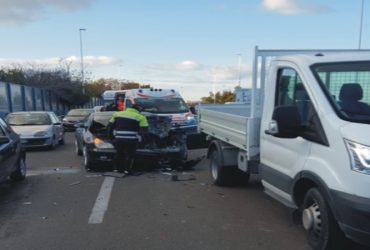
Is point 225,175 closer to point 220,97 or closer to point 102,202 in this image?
point 102,202

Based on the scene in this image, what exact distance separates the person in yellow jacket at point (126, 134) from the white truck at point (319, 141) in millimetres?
4363

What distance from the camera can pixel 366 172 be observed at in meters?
4.14

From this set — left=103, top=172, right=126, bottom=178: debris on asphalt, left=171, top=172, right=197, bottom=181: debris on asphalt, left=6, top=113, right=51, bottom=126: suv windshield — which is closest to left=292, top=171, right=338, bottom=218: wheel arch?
left=171, top=172, right=197, bottom=181: debris on asphalt

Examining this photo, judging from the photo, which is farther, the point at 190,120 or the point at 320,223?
the point at 190,120

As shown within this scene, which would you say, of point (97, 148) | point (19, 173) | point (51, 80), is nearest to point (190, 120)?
point (97, 148)

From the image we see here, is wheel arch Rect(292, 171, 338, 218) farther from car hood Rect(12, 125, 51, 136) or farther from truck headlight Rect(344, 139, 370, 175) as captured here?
car hood Rect(12, 125, 51, 136)

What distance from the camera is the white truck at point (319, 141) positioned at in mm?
4254

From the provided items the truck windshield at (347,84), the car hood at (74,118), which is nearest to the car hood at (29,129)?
the car hood at (74,118)

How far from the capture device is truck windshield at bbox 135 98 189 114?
708 inches

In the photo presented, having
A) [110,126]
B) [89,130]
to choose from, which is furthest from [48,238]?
[89,130]

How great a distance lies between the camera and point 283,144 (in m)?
5.59

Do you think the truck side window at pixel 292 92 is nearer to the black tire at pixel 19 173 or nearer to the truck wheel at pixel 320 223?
the truck wheel at pixel 320 223

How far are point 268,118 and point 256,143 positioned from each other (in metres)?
0.71

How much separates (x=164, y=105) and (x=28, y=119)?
4.99 m
